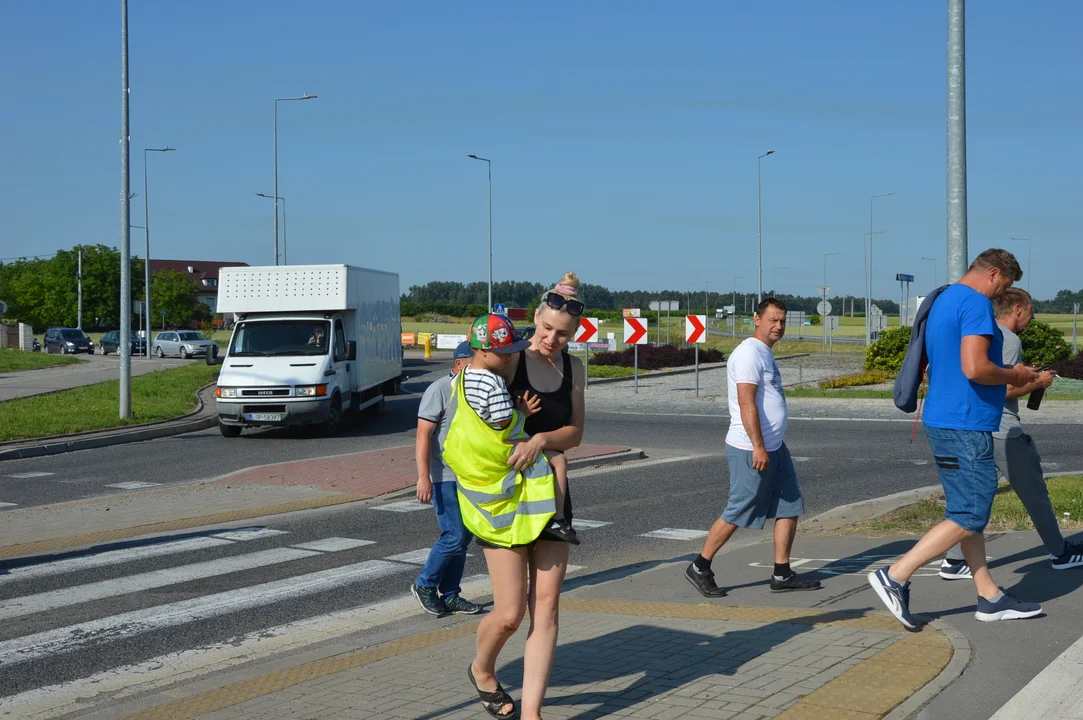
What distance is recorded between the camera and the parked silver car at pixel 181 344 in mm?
59156

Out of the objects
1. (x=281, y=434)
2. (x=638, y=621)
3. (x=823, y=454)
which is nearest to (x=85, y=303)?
(x=281, y=434)

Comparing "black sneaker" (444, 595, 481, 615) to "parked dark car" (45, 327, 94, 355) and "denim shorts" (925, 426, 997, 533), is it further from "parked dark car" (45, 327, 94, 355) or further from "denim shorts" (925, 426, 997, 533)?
"parked dark car" (45, 327, 94, 355)

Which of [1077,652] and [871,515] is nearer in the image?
[1077,652]

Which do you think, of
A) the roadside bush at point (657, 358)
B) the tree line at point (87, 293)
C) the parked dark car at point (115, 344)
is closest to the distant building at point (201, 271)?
the tree line at point (87, 293)

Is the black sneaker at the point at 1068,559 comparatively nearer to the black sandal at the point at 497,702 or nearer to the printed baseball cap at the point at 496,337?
the black sandal at the point at 497,702

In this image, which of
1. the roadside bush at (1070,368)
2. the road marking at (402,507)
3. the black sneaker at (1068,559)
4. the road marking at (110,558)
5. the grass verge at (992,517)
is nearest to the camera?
the black sneaker at (1068,559)

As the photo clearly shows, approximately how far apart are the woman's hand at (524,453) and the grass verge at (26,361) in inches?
1625

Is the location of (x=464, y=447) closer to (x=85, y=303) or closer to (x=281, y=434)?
(x=281, y=434)

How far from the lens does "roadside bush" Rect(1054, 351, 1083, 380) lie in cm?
3094

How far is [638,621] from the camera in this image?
6.31 m

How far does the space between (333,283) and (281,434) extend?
9.40 feet

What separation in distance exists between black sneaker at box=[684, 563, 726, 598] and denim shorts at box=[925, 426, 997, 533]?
165 cm

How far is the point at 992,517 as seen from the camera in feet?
30.8

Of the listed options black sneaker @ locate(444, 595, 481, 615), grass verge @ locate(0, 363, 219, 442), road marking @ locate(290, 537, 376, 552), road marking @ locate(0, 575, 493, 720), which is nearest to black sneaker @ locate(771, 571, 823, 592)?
black sneaker @ locate(444, 595, 481, 615)
